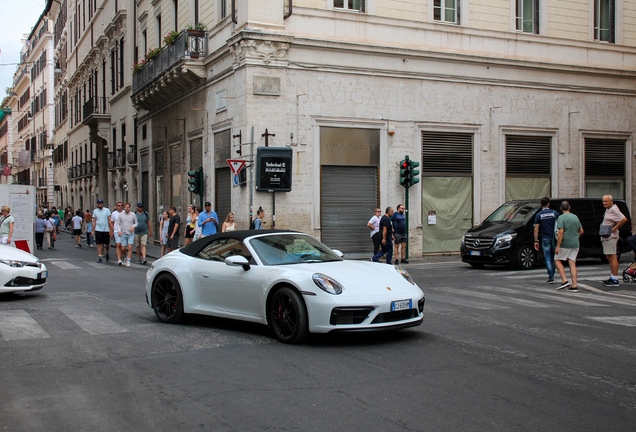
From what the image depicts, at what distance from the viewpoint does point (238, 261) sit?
859 centimetres

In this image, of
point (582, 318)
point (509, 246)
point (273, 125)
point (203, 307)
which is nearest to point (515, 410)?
point (203, 307)

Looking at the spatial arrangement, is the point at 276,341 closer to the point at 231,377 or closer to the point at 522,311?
the point at 231,377

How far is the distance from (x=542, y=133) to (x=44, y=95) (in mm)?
63970

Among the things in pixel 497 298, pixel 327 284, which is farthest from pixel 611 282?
pixel 327 284

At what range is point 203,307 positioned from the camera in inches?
365

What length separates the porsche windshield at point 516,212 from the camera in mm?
19766

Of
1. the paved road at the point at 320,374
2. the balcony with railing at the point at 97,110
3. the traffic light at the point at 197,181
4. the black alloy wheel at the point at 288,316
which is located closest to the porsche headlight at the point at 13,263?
the paved road at the point at 320,374

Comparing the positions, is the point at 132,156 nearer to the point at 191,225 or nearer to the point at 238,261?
the point at 191,225

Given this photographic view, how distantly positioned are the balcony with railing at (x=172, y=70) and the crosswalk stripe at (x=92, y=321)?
1608cm

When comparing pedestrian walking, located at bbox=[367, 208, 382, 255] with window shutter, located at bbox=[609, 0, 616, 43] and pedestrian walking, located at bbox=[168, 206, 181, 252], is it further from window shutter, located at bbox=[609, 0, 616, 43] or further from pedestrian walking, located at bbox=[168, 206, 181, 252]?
window shutter, located at bbox=[609, 0, 616, 43]

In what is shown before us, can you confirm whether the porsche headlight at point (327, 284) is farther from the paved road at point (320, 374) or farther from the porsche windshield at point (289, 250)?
the porsche windshield at point (289, 250)

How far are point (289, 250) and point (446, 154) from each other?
17.1 metres

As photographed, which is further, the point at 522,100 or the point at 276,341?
the point at 522,100

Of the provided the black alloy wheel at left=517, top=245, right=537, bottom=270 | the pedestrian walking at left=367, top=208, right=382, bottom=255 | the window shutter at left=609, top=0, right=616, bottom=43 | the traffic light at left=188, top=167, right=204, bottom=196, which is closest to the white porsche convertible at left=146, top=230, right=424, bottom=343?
the black alloy wheel at left=517, top=245, right=537, bottom=270
